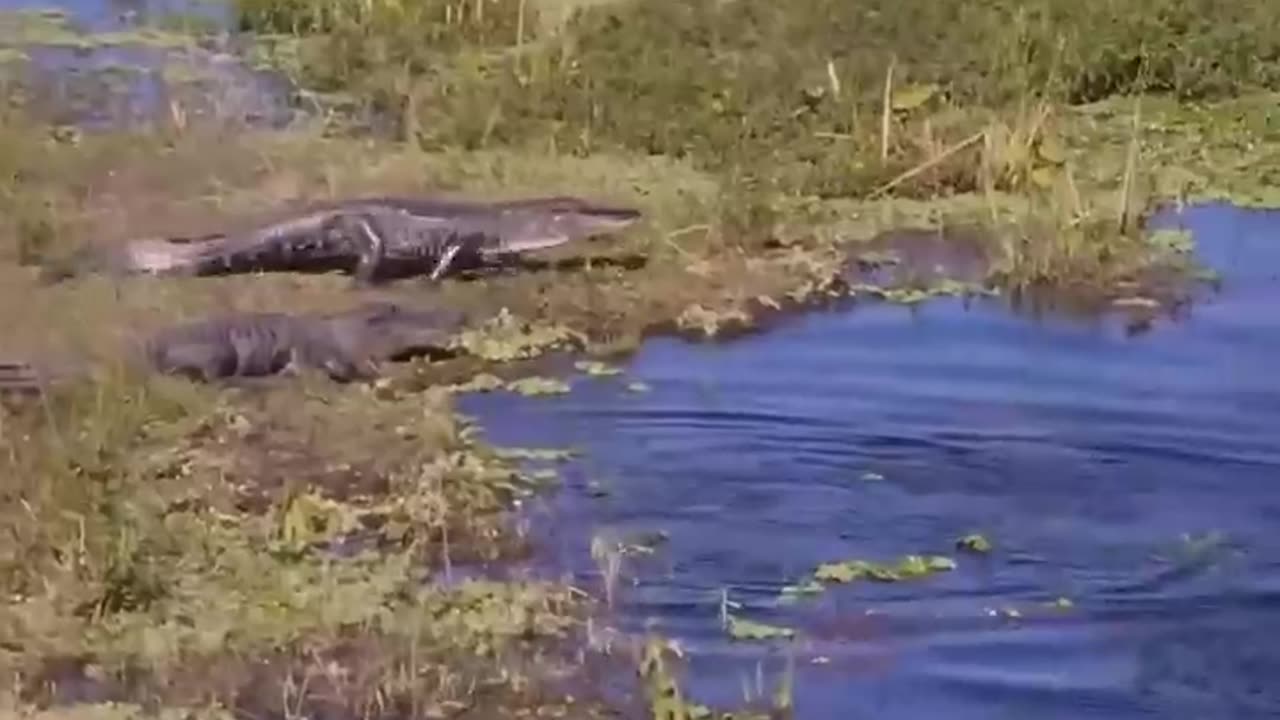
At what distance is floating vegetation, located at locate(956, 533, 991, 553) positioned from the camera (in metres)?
6.04

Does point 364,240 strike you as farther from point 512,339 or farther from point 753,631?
point 753,631

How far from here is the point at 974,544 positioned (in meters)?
6.06

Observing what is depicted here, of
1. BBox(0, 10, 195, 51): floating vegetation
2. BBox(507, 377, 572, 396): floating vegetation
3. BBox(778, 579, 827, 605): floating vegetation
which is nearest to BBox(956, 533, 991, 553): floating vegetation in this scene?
BBox(778, 579, 827, 605): floating vegetation

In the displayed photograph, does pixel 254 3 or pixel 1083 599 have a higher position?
pixel 254 3

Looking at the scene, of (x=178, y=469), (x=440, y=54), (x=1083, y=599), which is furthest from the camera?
(x=440, y=54)

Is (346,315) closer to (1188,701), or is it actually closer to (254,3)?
(1188,701)

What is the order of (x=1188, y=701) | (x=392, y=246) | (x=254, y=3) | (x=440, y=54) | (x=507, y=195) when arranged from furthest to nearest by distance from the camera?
(x=254, y=3) < (x=440, y=54) < (x=507, y=195) < (x=392, y=246) < (x=1188, y=701)

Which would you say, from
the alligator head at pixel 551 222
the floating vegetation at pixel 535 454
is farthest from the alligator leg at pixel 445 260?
the floating vegetation at pixel 535 454

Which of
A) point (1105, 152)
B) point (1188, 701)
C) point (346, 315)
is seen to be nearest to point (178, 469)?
point (346, 315)

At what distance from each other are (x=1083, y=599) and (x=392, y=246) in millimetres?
3572

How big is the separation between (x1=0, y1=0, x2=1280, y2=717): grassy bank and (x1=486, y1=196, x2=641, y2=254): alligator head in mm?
107

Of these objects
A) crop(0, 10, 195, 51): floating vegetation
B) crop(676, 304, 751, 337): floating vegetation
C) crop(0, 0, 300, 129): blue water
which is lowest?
crop(676, 304, 751, 337): floating vegetation

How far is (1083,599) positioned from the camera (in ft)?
18.8

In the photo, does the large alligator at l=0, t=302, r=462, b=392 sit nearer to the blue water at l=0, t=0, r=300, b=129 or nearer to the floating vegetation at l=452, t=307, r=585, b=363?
the floating vegetation at l=452, t=307, r=585, b=363
